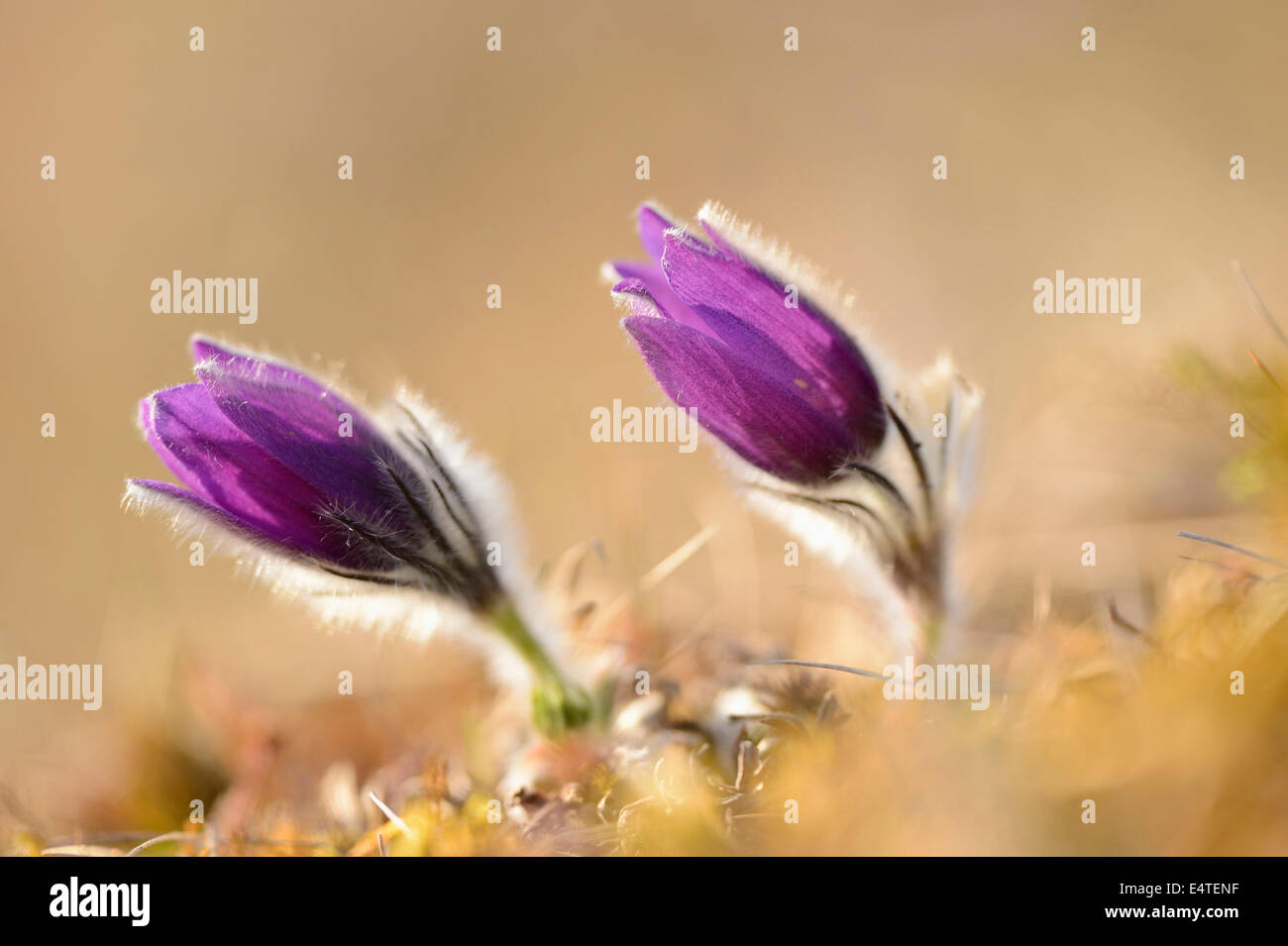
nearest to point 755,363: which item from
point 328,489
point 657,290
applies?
point 657,290

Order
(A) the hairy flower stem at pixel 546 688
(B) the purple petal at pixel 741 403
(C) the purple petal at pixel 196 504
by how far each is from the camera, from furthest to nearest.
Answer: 1. (A) the hairy flower stem at pixel 546 688
2. (C) the purple petal at pixel 196 504
3. (B) the purple petal at pixel 741 403

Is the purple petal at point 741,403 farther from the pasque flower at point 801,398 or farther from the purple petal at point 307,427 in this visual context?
the purple petal at point 307,427

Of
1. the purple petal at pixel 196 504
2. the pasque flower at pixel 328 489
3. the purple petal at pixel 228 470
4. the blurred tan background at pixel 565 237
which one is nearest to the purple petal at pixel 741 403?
the blurred tan background at pixel 565 237

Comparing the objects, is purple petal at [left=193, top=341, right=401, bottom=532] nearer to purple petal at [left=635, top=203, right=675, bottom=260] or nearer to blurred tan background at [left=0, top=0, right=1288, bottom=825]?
purple petal at [left=635, top=203, right=675, bottom=260]

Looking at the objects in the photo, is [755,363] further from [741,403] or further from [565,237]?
[565,237]

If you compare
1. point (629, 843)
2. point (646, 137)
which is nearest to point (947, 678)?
point (629, 843)

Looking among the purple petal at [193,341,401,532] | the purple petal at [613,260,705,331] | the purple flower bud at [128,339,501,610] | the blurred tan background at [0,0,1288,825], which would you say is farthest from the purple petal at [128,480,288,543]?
Answer: the blurred tan background at [0,0,1288,825]
